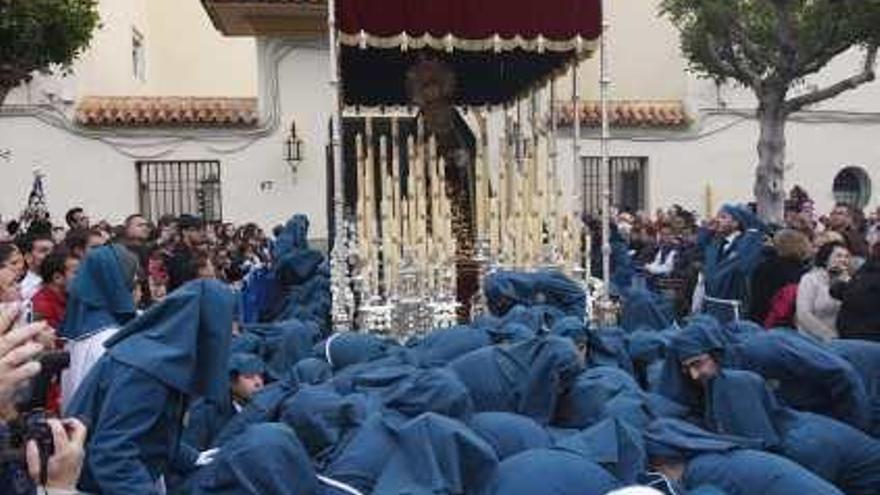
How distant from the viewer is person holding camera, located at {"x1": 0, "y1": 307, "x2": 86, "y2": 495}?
8.74 feet

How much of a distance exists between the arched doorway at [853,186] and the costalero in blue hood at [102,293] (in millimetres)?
17849

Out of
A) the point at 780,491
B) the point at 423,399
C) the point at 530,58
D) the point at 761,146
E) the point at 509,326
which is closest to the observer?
the point at 780,491

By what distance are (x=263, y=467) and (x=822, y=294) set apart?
490 centimetres

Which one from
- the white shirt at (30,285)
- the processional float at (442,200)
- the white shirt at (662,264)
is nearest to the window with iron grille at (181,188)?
the white shirt at (662,264)

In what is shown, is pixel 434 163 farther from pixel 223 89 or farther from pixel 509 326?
pixel 223 89

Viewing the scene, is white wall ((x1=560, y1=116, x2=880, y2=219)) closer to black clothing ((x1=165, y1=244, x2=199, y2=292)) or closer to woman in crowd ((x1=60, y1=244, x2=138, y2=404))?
black clothing ((x1=165, y1=244, x2=199, y2=292))

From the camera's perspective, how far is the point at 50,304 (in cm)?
649

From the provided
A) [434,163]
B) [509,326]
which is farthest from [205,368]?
[434,163]

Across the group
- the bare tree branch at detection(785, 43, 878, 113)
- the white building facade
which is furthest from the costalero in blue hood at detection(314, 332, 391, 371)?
the bare tree branch at detection(785, 43, 878, 113)

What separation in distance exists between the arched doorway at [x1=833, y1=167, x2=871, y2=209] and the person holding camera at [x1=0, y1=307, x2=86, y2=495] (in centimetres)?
2003

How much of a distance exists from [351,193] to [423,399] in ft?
29.3

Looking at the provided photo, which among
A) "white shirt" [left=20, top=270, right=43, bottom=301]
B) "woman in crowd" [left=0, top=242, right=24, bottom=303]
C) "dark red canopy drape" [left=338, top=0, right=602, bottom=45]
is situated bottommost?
"white shirt" [left=20, top=270, right=43, bottom=301]

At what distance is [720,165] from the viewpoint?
21.0m

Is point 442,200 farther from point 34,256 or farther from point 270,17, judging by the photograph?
point 270,17
